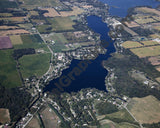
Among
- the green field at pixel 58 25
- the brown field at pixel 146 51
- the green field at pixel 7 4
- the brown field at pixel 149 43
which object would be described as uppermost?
the green field at pixel 7 4

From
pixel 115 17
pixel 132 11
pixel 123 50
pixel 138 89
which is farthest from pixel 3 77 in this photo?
pixel 132 11

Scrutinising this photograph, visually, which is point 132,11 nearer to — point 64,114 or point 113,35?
point 113,35

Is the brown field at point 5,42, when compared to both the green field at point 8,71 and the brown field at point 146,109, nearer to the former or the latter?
the green field at point 8,71

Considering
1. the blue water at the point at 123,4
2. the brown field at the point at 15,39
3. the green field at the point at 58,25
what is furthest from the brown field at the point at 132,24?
the brown field at the point at 15,39

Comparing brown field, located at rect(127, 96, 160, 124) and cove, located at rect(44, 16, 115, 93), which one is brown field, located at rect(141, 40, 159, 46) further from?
brown field, located at rect(127, 96, 160, 124)

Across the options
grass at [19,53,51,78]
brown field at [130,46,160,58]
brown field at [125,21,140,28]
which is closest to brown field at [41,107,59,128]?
grass at [19,53,51,78]

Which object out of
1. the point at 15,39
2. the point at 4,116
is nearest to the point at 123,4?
the point at 15,39

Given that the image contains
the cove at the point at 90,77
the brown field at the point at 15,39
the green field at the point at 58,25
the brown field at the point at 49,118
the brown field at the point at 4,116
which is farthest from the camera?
the green field at the point at 58,25
